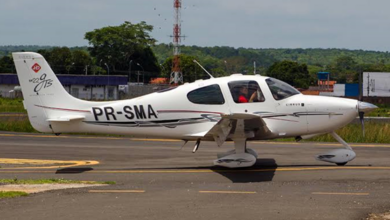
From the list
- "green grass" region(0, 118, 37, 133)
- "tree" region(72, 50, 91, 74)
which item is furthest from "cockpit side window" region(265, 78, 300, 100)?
"tree" region(72, 50, 91, 74)

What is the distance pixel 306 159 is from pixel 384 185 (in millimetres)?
5164

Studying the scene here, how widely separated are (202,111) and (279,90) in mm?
1999

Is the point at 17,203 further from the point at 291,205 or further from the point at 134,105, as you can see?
the point at 134,105

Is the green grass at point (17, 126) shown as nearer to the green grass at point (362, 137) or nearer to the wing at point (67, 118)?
the green grass at point (362, 137)

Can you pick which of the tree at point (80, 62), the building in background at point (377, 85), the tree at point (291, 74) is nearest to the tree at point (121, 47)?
the tree at point (80, 62)

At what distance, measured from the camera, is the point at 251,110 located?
15.9 m

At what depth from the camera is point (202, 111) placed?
16.1m

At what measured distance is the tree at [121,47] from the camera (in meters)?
117

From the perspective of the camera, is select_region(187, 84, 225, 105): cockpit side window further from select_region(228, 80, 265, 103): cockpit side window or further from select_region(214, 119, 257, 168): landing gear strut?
select_region(214, 119, 257, 168): landing gear strut

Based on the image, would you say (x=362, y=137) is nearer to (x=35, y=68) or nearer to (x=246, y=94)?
(x=246, y=94)

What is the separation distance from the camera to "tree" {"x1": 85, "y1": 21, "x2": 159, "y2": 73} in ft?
382

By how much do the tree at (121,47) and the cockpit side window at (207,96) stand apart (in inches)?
3863

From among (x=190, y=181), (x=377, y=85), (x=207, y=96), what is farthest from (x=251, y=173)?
(x=377, y=85)

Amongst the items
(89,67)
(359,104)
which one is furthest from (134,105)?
(89,67)
